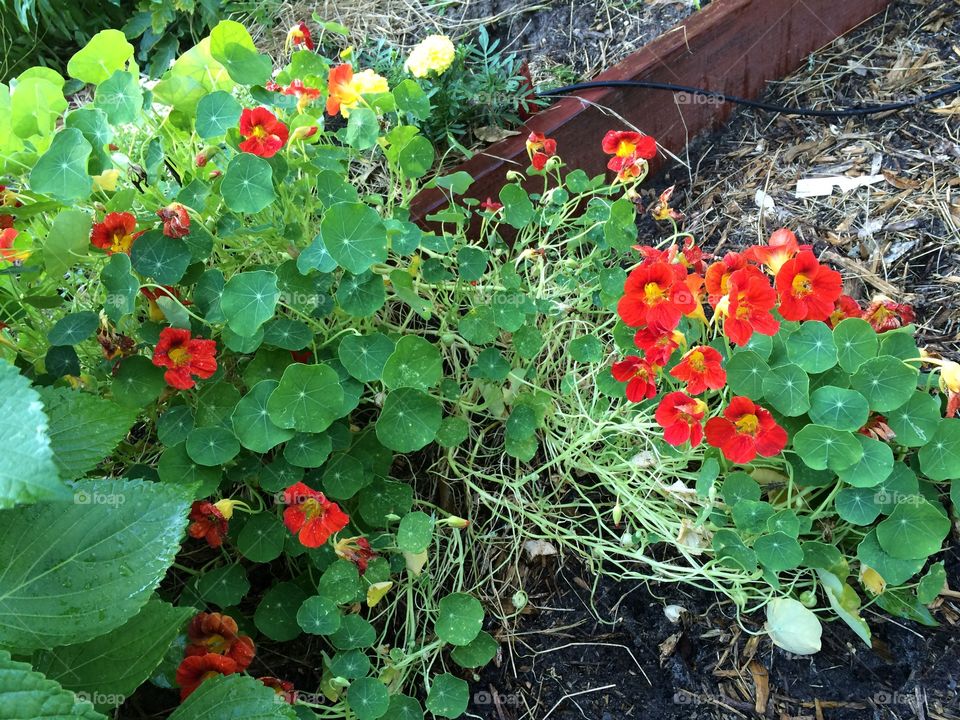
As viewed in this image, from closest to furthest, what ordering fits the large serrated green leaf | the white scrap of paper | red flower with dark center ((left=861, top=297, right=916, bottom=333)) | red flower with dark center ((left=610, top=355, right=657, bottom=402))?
1. the large serrated green leaf
2. red flower with dark center ((left=610, top=355, right=657, bottom=402))
3. red flower with dark center ((left=861, top=297, right=916, bottom=333))
4. the white scrap of paper

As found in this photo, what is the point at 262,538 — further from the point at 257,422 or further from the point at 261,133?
the point at 261,133

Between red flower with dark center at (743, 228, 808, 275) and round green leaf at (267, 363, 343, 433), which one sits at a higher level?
round green leaf at (267, 363, 343, 433)

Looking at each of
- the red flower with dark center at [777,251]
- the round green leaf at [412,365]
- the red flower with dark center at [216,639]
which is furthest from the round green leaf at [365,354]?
the red flower with dark center at [777,251]

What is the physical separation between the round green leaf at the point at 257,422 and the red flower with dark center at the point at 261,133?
42 centimetres

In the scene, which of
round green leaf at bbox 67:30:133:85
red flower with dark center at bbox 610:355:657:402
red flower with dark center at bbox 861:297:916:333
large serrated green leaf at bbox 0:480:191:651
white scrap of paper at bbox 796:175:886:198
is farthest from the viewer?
white scrap of paper at bbox 796:175:886:198

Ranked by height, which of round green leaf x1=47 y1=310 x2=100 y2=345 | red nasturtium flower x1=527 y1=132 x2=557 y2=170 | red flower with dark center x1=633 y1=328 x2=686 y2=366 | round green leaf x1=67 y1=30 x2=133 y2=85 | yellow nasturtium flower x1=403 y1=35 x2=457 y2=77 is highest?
round green leaf x1=67 y1=30 x2=133 y2=85

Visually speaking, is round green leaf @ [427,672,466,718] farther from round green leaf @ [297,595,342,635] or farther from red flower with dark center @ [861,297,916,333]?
red flower with dark center @ [861,297,916,333]

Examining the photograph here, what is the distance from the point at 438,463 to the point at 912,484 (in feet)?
3.02

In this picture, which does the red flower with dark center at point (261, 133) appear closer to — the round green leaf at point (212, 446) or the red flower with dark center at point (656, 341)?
the round green leaf at point (212, 446)

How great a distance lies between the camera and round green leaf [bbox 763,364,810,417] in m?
1.37

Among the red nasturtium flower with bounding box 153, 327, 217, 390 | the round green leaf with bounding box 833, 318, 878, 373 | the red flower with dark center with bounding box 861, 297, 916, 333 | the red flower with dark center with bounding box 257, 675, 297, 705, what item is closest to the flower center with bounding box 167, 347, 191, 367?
the red nasturtium flower with bounding box 153, 327, 217, 390

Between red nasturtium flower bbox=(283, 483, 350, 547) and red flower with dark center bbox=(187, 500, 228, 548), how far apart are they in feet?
0.48

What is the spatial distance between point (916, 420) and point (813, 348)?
20 cm

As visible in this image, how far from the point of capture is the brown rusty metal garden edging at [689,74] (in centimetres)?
223
